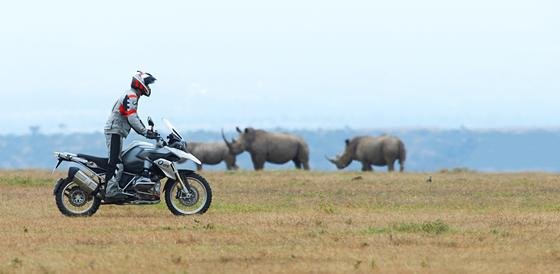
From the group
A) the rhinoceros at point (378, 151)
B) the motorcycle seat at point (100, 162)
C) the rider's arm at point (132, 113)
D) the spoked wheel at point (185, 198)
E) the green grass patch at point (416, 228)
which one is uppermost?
the rider's arm at point (132, 113)

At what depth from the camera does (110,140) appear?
79.0ft

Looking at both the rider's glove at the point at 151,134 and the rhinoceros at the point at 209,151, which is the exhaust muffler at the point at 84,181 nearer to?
the rider's glove at the point at 151,134

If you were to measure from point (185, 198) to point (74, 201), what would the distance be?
173 centimetres

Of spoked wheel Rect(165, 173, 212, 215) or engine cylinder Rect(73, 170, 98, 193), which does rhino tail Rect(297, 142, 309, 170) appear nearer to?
spoked wheel Rect(165, 173, 212, 215)

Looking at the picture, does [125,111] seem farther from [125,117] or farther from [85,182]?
[85,182]

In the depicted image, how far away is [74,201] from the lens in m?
24.0

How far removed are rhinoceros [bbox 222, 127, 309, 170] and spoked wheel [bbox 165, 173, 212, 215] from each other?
3980 centimetres

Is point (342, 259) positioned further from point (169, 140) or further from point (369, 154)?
point (369, 154)

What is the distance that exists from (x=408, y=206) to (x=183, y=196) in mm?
4751

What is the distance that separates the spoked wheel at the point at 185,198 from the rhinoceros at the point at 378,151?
38.6 m

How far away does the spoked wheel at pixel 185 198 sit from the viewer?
24.1 meters

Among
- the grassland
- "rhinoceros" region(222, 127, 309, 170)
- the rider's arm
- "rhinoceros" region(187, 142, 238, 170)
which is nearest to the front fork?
the grassland

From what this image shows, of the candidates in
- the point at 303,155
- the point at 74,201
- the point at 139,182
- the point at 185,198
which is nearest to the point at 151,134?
the point at 139,182

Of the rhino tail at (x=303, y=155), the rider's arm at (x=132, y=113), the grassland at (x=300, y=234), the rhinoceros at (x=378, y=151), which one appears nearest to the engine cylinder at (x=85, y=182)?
the grassland at (x=300, y=234)
